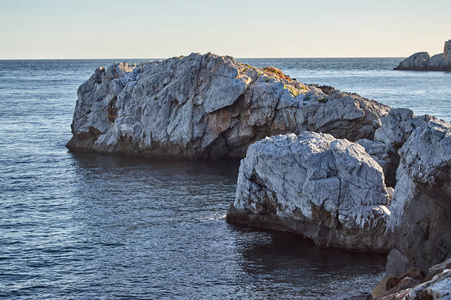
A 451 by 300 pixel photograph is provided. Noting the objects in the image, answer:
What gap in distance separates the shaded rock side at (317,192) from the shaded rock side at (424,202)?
7.61 metres

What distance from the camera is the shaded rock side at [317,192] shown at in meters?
28.5

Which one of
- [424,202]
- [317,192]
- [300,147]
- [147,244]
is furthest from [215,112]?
[424,202]

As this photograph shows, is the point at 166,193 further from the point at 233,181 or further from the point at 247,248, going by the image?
the point at 247,248

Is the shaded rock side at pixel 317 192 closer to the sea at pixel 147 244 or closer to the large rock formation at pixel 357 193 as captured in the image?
the large rock formation at pixel 357 193

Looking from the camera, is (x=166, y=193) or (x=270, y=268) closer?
(x=270, y=268)

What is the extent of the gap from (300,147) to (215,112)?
22093mm

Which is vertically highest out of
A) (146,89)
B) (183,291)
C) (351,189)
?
(146,89)

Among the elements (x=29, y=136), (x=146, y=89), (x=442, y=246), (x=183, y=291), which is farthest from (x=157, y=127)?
(x=442, y=246)

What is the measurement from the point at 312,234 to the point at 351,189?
348cm

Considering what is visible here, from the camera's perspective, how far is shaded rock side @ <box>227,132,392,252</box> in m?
28.5

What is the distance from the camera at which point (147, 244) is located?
29.9m

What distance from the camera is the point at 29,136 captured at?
219 ft

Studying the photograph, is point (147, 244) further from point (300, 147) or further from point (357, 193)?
point (357, 193)

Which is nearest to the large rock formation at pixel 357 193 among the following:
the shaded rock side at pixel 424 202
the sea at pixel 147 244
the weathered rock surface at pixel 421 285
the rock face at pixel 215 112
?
the shaded rock side at pixel 424 202
